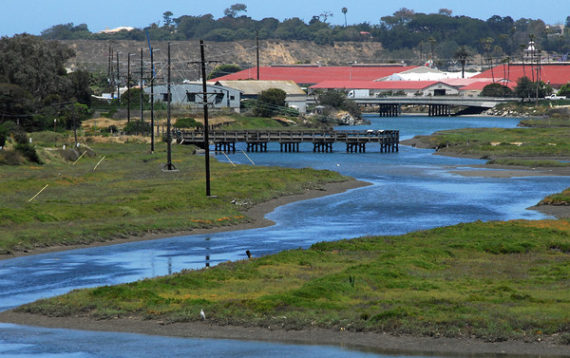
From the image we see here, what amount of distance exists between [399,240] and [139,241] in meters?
15.4

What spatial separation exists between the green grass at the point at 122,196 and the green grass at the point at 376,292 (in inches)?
558

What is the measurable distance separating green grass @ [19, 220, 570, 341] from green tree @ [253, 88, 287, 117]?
13044 centimetres

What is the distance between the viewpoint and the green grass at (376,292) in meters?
31.3

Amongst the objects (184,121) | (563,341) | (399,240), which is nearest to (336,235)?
A: (399,240)

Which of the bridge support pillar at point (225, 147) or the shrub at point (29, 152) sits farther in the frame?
the bridge support pillar at point (225, 147)

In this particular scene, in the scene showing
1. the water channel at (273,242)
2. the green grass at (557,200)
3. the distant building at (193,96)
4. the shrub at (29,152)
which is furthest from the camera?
the distant building at (193,96)

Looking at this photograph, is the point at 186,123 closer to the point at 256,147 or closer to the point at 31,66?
the point at 256,147

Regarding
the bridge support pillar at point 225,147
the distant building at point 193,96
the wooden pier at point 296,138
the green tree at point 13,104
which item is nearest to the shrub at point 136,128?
the wooden pier at point 296,138

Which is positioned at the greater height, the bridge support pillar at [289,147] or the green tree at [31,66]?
the green tree at [31,66]

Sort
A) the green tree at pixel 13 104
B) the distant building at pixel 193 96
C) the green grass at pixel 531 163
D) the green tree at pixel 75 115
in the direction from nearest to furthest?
the green grass at pixel 531 163 → the green tree at pixel 13 104 → the green tree at pixel 75 115 → the distant building at pixel 193 96

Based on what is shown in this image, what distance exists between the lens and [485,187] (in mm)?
85562

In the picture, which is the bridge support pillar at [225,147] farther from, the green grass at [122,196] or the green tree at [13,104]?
the green grass at [122,196]

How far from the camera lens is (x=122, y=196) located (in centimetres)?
6762

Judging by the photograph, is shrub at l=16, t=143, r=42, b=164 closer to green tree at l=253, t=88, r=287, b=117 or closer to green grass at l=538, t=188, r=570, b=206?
green grass at l=538, t=188, r=570, b=206
